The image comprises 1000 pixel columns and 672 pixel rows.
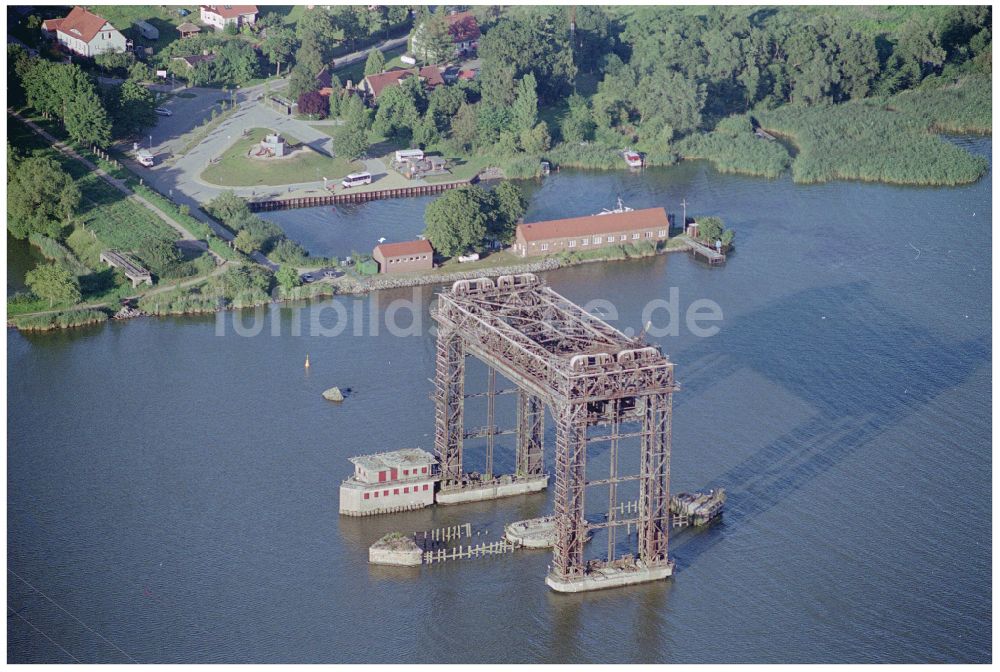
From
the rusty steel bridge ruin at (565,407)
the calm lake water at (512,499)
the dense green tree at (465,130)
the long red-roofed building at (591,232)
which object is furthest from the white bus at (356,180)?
the rusty steel bridge ruin at (565,407)

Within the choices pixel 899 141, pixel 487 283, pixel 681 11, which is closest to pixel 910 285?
pixel 899 141

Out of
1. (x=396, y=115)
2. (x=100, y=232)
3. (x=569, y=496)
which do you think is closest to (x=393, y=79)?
(x=396, y=115)

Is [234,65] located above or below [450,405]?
above

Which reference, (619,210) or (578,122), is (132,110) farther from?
(619,210)

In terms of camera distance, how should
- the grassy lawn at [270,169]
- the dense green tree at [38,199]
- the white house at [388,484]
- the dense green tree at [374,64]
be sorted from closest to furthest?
1. the white house at [388,484]
2. the dense green tree at [38,199]
3. the grassy lawn at [270,169]
4. the dense green tree at [374,64]

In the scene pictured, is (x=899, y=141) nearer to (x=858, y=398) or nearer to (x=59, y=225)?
(x=858, y=398)

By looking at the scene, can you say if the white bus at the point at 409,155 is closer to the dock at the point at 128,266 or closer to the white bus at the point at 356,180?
the white bus at the point at 356,180
